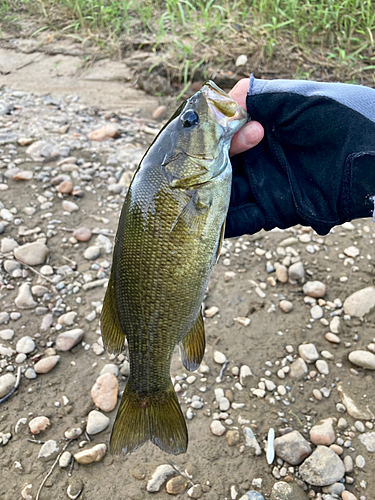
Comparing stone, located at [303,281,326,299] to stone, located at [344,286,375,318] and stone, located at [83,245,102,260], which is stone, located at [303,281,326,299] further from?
stone, located at [83,245,102,260]

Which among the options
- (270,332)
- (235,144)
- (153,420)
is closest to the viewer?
(153,420)

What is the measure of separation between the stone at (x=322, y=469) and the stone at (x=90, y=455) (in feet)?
3.73

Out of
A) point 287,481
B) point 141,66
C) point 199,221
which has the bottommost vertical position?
point 287,481

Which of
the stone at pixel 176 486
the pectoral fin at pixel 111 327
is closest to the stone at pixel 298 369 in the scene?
the stone at pixel 176 486

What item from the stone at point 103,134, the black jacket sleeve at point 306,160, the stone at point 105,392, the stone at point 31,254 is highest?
the black jacket sleeve at point 306,160

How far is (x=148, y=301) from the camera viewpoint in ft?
6.44

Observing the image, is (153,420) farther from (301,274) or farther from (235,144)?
(301,274)

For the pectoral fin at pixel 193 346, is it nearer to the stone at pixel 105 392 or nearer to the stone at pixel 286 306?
the stone at pixel 105 392

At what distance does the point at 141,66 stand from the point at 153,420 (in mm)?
5246

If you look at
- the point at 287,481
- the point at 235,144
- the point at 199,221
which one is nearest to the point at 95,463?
the point at 287,481

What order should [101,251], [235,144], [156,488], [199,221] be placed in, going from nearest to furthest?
[199,221] < [235,144] < [156,488] < [101,251]

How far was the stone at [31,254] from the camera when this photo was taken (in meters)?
3.70

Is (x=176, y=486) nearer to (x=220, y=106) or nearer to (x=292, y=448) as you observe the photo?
(x=292, y=448)

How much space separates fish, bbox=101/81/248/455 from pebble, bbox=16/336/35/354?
1.24m
